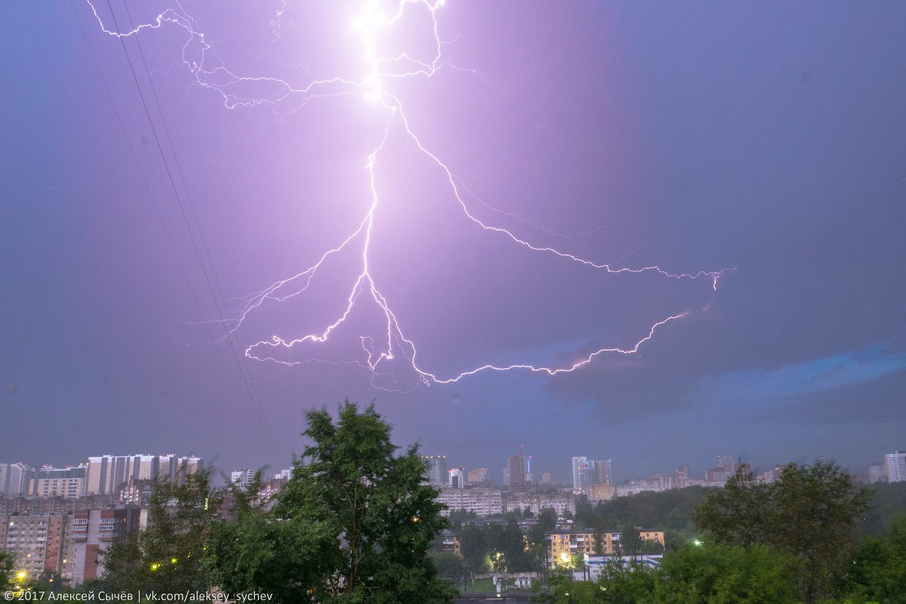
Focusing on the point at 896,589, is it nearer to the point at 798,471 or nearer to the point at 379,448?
the point at 798,471

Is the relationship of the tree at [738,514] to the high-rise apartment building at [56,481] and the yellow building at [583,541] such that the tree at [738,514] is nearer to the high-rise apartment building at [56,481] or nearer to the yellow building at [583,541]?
the yellow building at [583,541]

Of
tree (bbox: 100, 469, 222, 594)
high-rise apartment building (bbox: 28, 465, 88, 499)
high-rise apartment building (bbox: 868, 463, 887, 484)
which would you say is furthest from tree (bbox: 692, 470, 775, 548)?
high-rise apartment building (bbox: 28, 465, 88, 499)

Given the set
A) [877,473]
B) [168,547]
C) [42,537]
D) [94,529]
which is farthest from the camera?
[877,473]

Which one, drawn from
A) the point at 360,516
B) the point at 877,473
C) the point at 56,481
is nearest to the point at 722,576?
the point at 360,516

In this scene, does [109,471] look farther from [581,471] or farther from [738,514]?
[581,471]

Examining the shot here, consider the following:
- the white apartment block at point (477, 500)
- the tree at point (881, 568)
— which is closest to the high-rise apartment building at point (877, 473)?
the white apartment block at point (477, 500)
